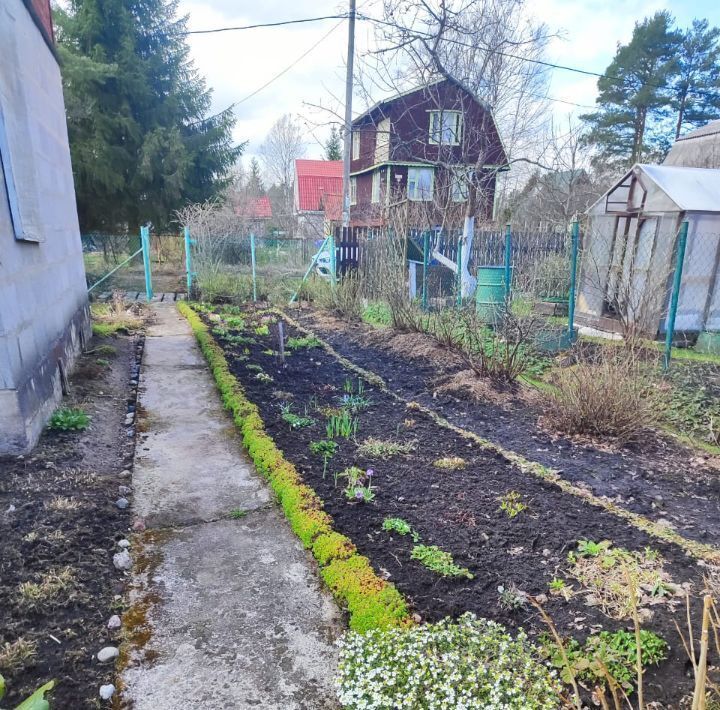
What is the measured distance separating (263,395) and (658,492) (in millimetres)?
3619

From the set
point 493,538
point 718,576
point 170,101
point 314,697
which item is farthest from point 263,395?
point 170,101

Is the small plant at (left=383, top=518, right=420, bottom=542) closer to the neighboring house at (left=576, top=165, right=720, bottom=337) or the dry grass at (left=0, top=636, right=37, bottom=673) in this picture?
the dry grass at (left=0, top=636, right=37, bottom=673)

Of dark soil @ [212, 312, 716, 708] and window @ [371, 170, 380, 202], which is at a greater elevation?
window @ [371, 170, 380, 202]

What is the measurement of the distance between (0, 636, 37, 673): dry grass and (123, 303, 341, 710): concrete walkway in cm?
37

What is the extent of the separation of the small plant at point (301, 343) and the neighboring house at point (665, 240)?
4362 millimetres

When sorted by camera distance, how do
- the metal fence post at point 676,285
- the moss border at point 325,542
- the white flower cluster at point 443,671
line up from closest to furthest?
the white flower cluster at point 443,671 → the moss border at point 325,542 → the metal fence post at point 676,285

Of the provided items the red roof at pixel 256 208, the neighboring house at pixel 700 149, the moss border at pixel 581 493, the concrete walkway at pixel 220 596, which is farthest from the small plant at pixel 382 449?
the red roof at pixel 256 208

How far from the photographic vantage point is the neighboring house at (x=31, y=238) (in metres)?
3.51

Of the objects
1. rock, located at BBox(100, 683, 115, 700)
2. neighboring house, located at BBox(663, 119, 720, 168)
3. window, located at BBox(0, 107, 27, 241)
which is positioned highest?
neighboring house, located at BBox(663, 119, 720, 168)

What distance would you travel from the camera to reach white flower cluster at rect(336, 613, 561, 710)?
1.63 metres

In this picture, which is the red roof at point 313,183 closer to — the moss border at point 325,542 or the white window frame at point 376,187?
the white window frame at point 376,187

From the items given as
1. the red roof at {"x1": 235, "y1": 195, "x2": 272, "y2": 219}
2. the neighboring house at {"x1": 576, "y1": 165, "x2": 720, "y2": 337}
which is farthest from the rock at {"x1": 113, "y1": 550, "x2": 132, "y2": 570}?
the red roof at {"x1": 235, "y1": 195, "x2": 272, "y2": 219}

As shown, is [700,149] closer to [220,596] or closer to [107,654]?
[220,596]

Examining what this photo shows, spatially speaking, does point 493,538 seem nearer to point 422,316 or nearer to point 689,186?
point 422,316
